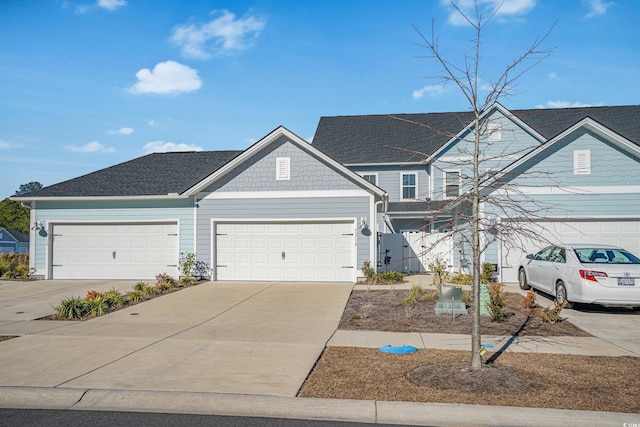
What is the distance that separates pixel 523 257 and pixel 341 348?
10.2 m

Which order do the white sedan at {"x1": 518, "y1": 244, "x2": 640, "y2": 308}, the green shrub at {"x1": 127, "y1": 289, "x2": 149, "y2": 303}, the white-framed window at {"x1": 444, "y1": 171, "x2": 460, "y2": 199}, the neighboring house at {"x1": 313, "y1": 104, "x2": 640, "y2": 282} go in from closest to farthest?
the white-framed window at {"x1": 444, "y1": 171, "x2": 460, "y2": 199}
the white sedan at {"x1": 518, "y1": 244, "x2": 640, "y2": 308}
the green shrub at {"x1": 127, "y1": 289, "x2": 149, "y2": 303}
the neighboring house at {"x1": 313, "y1": 104, "x2": 640, "y2": 282}

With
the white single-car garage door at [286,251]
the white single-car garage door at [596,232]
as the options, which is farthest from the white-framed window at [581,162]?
the white single-car garage door at [286,251]

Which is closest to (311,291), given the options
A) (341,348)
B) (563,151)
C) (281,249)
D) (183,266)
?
(281,249)

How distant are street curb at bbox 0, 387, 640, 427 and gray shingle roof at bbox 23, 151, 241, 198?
12372mm

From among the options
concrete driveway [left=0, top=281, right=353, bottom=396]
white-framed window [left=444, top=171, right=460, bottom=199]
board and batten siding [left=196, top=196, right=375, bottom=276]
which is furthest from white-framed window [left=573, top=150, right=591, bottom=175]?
concrete driveway [left=0, top=281, right=353, bottom=396]

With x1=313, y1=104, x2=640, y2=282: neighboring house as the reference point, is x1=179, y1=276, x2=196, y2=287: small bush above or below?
below

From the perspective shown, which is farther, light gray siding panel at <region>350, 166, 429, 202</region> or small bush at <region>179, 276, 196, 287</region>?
light gray siding panel at <region>350, 166, 429, 202</region>

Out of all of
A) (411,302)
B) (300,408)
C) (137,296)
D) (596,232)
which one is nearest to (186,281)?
(137,296)

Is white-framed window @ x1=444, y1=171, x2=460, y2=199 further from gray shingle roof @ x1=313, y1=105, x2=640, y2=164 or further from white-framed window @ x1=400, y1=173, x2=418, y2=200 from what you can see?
gray shingle roof @ x1=313, y1=105, x2=640, y2=164

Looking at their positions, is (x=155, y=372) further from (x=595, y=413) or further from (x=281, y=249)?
(x=281, y=249)

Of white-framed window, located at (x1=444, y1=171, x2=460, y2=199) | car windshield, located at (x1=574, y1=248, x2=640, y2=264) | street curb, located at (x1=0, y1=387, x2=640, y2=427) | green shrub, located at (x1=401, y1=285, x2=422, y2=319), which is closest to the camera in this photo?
street curb, located at (x1=0, y1=387, x2=640, y2=427)

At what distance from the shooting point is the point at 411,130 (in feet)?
91.4

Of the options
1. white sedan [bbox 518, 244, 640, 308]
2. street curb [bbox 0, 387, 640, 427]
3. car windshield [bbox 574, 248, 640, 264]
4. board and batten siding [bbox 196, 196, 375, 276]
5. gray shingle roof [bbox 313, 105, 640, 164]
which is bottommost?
street curb [bbox 0, 387, 640, 427]

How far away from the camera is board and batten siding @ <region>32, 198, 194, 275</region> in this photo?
1786 centimetres
